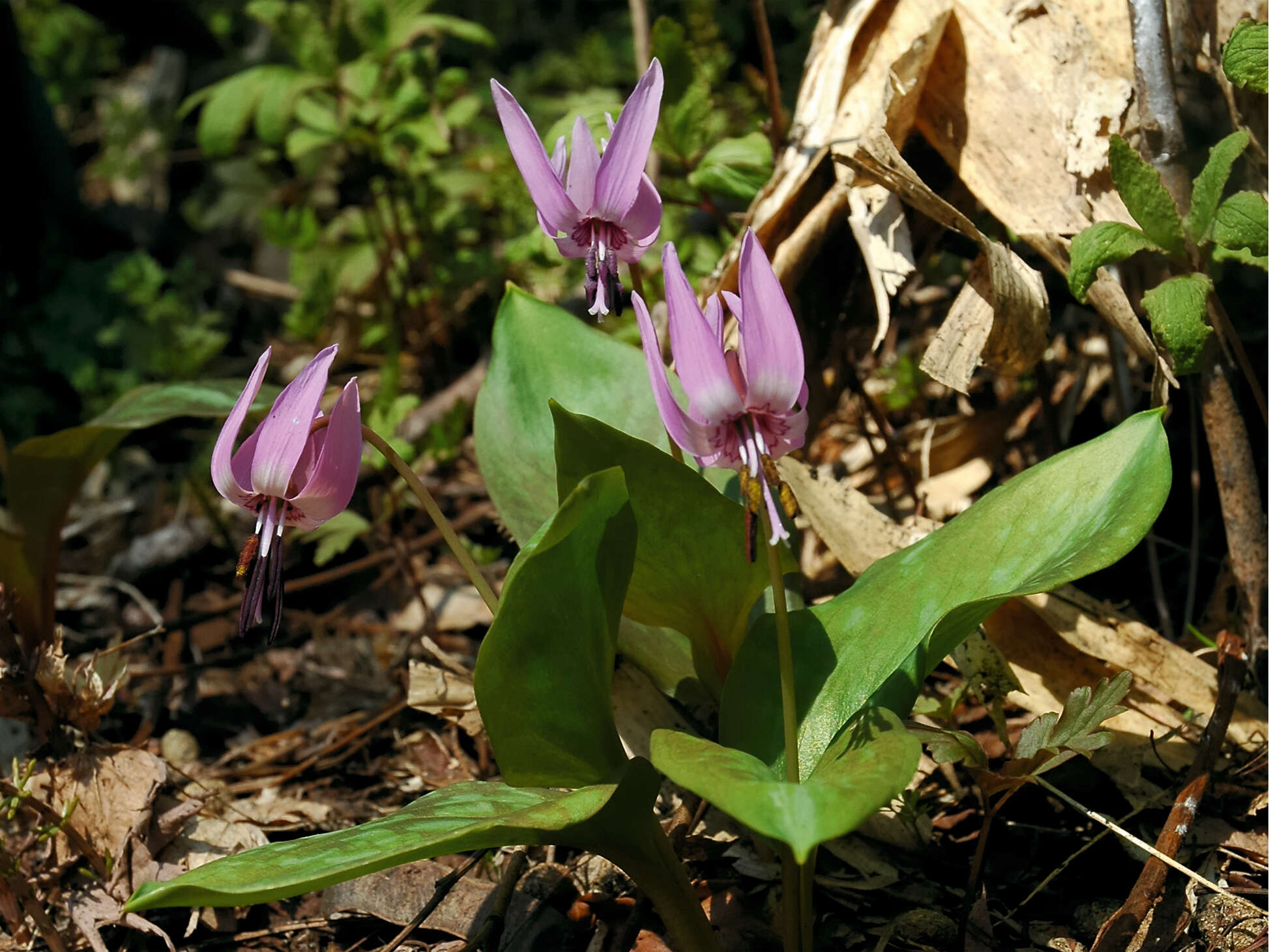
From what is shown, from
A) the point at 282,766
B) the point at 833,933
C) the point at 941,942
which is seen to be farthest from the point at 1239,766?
the point at 282,766

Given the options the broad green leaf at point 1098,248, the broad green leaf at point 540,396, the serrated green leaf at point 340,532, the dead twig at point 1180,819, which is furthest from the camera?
the serrated green leaf at point 340,532

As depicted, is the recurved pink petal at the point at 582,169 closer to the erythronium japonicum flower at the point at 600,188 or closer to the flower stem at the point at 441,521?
the erythronium japonicum flower at the point at 600,188

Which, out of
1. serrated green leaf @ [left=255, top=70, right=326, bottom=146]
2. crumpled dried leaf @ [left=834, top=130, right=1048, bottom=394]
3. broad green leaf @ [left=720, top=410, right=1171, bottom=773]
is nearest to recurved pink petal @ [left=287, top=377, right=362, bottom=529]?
broad green leaf @ [left=720, top=410, right=1171, bottom=773]

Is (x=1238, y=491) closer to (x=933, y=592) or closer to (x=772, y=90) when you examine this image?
(x=933, y=592)

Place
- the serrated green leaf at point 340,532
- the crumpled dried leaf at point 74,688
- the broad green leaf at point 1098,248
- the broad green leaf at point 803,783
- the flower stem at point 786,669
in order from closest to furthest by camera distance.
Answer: the broad green leaf at point 803,783, the flower stem at point 786,669, the broad green leaf at point 1098,248, the crumpled dried leaf at point 74,688, the serrated green leaf at point 340,532

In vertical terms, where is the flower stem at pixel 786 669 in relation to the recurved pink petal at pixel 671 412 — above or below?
below

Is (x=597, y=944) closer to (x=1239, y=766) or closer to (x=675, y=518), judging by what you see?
(x=675, y=518)

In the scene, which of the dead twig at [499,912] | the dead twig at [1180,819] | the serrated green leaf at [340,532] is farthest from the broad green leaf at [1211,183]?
the serrated green leaf at [340,532]
